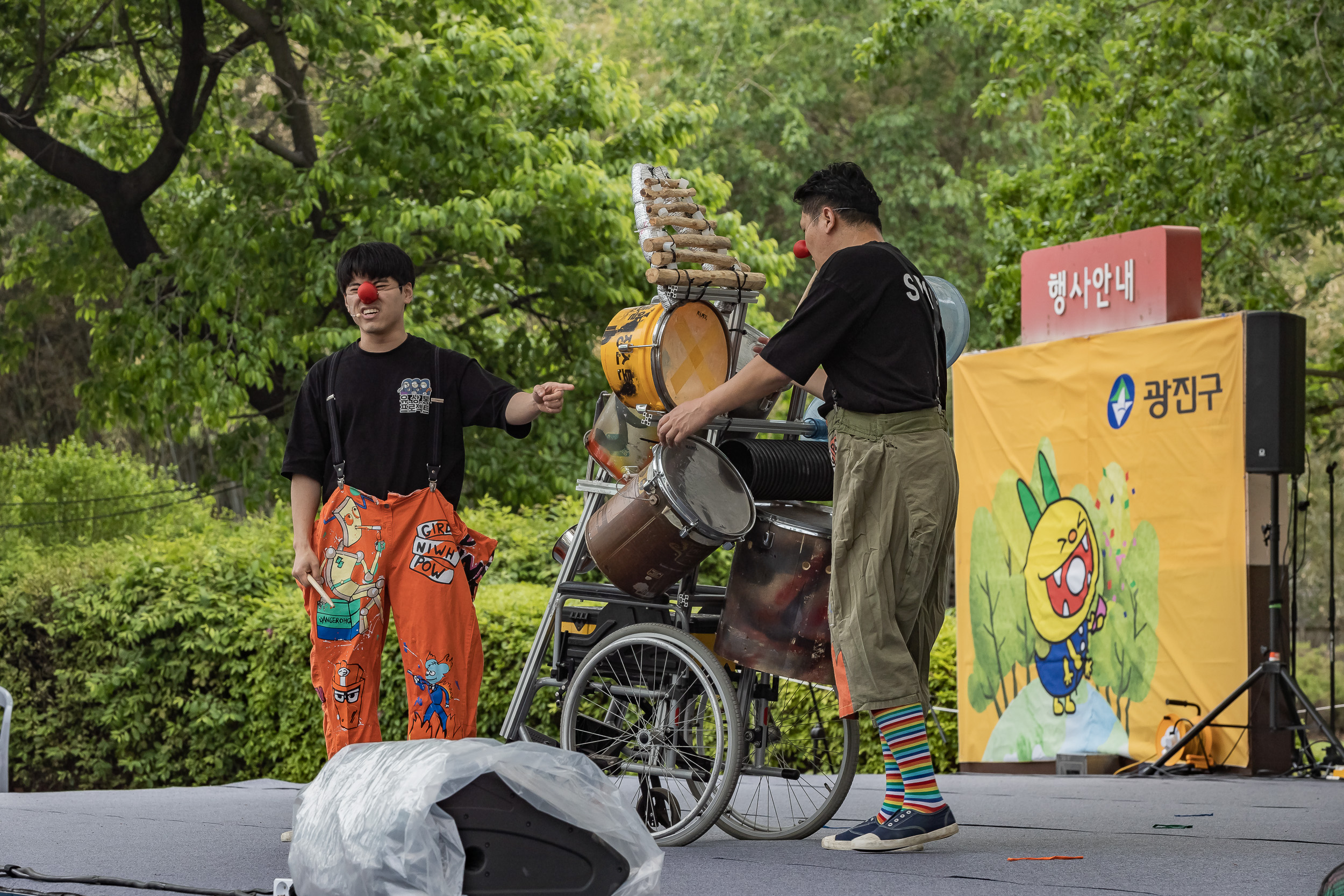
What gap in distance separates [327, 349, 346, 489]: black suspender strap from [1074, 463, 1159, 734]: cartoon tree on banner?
15.1 ft

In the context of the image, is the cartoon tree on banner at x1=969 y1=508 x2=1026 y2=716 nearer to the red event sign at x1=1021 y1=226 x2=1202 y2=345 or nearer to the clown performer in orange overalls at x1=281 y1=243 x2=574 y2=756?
the red event sign at x1=1021 y1=226 x2=1202 y2=345

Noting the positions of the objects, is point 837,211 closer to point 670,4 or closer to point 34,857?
point 34,857

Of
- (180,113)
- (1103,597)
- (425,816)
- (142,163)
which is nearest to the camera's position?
(425,816)

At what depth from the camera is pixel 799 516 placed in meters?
4.21

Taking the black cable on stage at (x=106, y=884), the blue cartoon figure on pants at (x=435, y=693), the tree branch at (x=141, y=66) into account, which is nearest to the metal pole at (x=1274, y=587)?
the blue cartoon figure on pants at (x=435, y=693)

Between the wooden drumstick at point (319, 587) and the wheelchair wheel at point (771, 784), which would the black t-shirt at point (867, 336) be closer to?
the wheelchair wheel at point (771, 784)

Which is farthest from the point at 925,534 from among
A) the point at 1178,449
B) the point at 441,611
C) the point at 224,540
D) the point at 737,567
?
the point at 224,540

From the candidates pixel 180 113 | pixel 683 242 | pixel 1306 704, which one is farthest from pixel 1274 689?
pixel 180 113

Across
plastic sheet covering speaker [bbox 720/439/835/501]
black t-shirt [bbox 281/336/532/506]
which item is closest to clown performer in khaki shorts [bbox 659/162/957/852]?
plastic sheet covering speaker [bbox 720/439/835/501]

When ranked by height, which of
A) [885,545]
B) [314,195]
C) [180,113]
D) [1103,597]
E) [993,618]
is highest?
[180,113]

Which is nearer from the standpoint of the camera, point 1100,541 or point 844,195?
point 844,195

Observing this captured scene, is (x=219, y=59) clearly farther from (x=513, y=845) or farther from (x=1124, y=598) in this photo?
(x=513, y=845)

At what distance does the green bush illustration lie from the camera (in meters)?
7.38

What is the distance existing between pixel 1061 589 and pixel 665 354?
13.8ft
